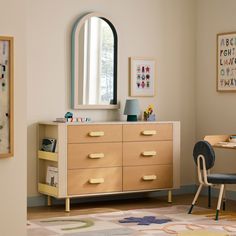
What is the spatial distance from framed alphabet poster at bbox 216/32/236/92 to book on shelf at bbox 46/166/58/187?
224 centimetres

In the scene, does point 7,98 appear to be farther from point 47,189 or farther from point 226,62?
point 226,62

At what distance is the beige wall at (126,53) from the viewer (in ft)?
23.6

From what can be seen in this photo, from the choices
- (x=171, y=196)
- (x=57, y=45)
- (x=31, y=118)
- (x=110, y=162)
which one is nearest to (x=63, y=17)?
(x=57, y=45)

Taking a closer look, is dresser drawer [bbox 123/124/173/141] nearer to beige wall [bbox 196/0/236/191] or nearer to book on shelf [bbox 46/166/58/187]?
beige wall [bbox 196/0/236/191]

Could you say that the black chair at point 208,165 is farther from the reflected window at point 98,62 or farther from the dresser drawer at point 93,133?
the reflected window at point 98,62

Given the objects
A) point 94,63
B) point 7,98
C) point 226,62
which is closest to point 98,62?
point 94,63

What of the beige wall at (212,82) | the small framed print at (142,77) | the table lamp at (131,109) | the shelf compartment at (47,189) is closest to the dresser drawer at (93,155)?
the shelf compartment at (47,189)

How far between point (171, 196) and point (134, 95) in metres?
1.25

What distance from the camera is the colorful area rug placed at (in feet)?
19.2

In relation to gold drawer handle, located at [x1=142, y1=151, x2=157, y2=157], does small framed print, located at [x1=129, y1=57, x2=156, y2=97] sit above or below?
above

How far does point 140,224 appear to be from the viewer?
6.21 m

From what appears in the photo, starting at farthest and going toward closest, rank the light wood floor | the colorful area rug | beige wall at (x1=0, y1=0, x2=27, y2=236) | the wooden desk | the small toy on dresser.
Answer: the small toy on dresser → the wooden desk → the light wood floor → the colorful area rug → beige wall at (x1=0, y1=0, x2=27, y2=236)

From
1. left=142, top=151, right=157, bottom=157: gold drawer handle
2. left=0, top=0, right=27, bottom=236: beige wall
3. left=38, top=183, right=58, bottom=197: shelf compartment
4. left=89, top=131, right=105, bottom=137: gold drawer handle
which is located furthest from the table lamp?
left=0, top=0, right=27, bottom=236: beige wall

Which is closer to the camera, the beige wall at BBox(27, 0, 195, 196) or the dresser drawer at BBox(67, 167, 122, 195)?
the dresser drawer at BBox(67, 167, 122, 195)
